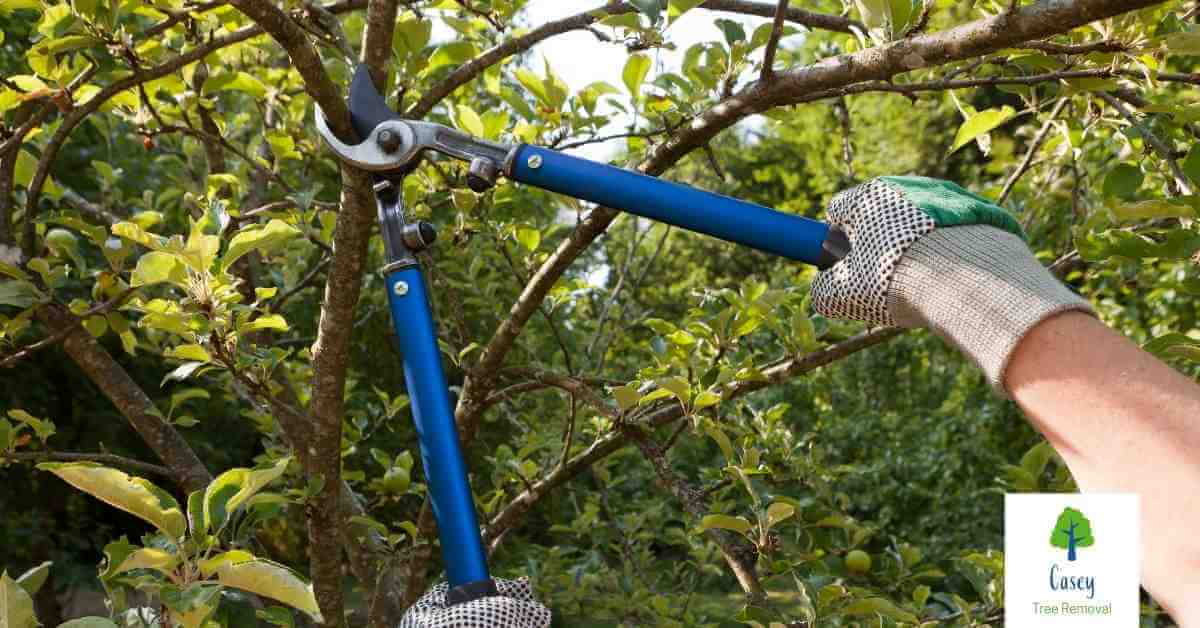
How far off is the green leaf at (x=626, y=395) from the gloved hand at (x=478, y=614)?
1.63 feet

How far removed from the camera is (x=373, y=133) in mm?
1310

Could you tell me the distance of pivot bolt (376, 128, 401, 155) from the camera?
4.23 ft

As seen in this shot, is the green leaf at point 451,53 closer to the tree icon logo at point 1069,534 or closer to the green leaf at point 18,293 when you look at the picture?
the green leaf at point 18,293

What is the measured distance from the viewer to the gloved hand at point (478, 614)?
1039 millimetres

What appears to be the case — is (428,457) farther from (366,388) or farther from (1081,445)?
(366,388)

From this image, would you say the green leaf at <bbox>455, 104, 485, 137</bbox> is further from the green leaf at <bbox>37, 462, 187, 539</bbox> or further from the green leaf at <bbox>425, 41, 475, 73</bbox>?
the green leaf at <bbox>37, 462, 187, 539</bbox>

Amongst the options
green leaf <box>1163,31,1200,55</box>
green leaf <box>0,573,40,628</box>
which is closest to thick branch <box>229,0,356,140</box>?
green leaf <box>0,573,40,628</box>

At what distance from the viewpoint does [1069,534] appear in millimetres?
1010

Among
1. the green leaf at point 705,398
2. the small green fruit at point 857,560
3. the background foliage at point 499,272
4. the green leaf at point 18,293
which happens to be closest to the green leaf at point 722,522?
the background foliage at point 499,272

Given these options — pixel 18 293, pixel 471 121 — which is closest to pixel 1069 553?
pixel 471 121

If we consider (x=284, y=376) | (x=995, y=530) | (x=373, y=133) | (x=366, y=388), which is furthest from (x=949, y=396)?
(x=373, y=133)

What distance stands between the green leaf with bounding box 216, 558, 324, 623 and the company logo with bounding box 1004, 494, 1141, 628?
2.24 ft

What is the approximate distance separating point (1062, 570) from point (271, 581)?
0.76 m

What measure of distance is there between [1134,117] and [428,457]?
3.67 ft
